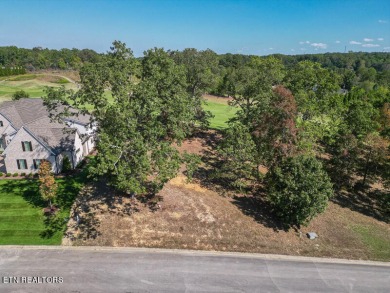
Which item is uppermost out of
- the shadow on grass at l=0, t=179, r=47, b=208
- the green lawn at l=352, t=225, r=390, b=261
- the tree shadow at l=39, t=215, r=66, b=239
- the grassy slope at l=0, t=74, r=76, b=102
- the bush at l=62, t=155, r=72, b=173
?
the grassy slope at l=0, t=74, r=76, b=102

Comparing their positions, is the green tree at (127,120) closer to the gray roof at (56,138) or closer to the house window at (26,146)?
the gray roof at (56,138)

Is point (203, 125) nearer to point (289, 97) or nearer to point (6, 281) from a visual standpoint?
point (289, 97)

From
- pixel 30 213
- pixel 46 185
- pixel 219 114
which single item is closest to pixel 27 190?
pixel 30 213

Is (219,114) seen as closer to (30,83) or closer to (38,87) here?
(38,87)

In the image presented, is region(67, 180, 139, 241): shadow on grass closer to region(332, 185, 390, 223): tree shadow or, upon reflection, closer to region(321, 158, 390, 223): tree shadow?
region(321, 158, 390, 223): tree shadow

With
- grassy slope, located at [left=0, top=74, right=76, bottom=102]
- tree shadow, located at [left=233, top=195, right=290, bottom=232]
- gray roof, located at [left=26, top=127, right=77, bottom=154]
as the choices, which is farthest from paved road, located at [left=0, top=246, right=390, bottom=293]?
grassy slope, located at [left=0, top=74, right=76, bottom=102]

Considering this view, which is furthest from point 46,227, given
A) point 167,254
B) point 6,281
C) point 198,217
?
point 198,217
